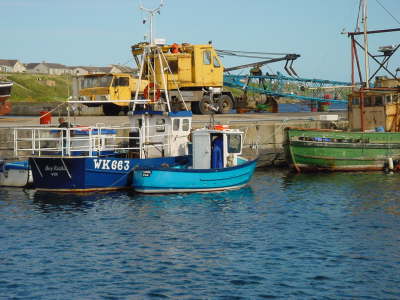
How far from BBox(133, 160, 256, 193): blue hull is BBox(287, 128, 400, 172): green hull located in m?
7.45

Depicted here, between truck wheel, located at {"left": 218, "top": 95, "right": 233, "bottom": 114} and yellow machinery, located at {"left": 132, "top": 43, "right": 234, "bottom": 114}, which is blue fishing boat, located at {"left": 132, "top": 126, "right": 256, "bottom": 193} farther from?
truck wheel, located at {"left": 218, "top": 95, "right": 233, "bottom": 114}

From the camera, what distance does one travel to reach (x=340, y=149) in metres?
36.9

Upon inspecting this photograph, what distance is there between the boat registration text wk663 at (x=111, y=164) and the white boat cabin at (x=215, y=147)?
3.09 meters

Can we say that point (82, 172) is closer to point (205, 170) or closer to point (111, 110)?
point (205, 170)

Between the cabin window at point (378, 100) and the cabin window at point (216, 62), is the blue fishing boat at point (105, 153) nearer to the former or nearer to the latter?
the cabin window at point (378, 100)

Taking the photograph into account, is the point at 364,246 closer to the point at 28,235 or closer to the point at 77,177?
the point at 28,235

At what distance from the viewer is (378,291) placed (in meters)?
16.2

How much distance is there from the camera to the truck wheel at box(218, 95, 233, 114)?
48656mm

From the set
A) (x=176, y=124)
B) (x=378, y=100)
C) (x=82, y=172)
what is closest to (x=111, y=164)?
(x=82, y=172)

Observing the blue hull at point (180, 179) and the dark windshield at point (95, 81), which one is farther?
the dark windshield at point (95, 81)

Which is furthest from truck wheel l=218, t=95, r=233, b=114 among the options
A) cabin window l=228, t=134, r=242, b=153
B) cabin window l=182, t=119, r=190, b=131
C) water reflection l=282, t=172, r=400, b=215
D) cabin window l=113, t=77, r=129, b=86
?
Answer: cabin window l=228, t=134, r=242, b=153

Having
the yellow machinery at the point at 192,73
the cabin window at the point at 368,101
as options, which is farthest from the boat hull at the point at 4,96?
the cabin window at the point at 368,101

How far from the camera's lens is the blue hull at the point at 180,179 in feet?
93.6

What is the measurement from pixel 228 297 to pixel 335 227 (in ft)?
27.1
